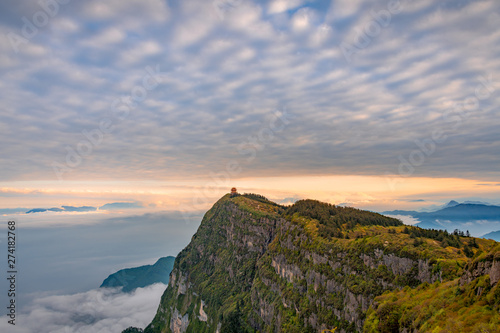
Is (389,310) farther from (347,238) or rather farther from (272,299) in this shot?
(272,299)

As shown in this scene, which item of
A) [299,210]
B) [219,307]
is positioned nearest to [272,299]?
[299,210]

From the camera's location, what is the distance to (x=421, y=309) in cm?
4391

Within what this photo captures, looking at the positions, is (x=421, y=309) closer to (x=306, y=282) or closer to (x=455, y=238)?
(x=455, y=238)

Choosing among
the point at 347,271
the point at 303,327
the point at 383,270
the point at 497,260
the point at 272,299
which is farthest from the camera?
the point at 272,299

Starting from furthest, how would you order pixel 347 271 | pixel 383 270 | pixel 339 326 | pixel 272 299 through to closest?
1. pixel 272 299
2. pixel 347 271
3. pixel 339 326
4. pixel 383 270

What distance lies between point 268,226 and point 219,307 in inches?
2742

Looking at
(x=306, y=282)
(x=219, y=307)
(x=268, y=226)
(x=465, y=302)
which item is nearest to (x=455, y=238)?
(x=465, y=302)

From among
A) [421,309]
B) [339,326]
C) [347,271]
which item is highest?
[421,309]

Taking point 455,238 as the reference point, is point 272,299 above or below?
below

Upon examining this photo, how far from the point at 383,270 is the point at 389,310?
2401 centimetres

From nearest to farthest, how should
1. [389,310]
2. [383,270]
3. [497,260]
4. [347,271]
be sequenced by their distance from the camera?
[497,260]
[389,310]
[383,270]
[347,271]

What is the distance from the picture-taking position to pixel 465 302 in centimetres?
3688

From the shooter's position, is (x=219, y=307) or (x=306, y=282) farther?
(x=219, y=307)

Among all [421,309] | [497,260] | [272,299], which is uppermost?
[497,260]
